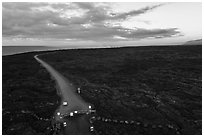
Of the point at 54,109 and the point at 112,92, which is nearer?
the point at 54,109

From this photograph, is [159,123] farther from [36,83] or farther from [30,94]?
[36,83]

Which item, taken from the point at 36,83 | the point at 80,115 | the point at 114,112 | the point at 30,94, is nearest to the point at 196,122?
the point at 114,112

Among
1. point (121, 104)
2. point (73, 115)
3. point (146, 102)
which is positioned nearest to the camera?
point (73, 115)

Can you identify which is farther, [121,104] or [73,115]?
[121,104]

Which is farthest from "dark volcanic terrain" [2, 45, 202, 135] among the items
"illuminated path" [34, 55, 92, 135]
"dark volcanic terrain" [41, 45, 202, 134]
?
"illuminated path" [34, 55, 92, 135]

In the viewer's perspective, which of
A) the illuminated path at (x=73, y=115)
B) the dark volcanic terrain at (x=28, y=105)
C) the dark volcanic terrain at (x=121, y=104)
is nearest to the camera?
the illuminated path at (x=73, y=115)

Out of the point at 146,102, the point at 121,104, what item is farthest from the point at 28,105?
the point at 146,102

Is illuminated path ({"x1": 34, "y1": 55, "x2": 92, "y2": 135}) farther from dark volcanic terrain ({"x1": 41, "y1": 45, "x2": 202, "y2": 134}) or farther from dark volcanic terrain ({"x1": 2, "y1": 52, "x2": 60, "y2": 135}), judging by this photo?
dark volcanic terrain ({"x1": 41, "y1": 45, "x2": 202, "y2": 134})

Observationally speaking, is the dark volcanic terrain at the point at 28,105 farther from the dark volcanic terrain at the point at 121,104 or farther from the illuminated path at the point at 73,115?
the illuminated path at the point at 73,115

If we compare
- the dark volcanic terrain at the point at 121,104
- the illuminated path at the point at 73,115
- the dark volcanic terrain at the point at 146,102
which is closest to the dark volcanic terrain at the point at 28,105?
the dark volcanic terrain at the point at 121,104

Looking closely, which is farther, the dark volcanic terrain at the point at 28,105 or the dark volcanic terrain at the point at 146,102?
the dark volcanic terrain at the point at 146,102

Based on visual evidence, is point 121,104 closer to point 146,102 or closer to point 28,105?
point 146,102
